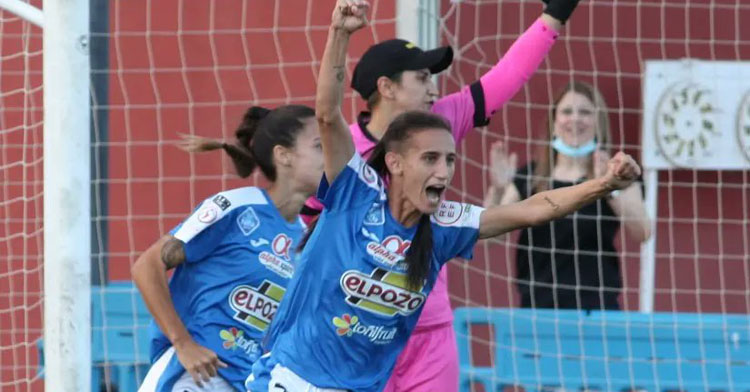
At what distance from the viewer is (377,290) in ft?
14.8

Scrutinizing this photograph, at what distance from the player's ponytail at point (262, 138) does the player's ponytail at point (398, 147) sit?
763 mm

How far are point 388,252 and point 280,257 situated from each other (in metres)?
0.86

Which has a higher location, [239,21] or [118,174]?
[239,21]

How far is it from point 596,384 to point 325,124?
2897 millimetres

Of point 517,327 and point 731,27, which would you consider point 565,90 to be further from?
point 731,27

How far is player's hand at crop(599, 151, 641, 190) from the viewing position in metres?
4.20

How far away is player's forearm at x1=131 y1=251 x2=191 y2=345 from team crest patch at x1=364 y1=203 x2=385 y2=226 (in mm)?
925

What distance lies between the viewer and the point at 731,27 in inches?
328

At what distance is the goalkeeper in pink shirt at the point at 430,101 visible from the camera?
534 cm

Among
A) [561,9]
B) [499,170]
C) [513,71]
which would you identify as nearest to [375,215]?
[513,71]

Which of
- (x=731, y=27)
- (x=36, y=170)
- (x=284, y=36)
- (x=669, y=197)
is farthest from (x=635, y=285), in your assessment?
(x=36, y=170)

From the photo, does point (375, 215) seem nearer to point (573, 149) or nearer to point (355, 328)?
point (355, 328)

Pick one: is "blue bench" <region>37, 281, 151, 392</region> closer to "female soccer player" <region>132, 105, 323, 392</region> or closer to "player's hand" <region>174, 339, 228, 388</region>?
"female soccer player" <region>132, 105, 323, 392</region>

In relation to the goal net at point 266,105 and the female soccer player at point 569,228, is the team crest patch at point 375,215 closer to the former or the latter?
the female soccer player at point 569,228
